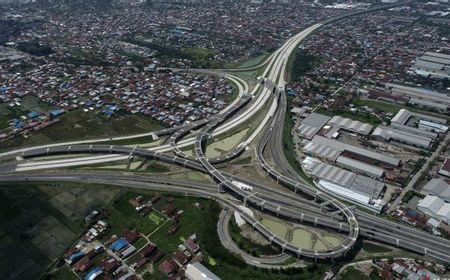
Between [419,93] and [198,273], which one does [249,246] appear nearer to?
[198,273]

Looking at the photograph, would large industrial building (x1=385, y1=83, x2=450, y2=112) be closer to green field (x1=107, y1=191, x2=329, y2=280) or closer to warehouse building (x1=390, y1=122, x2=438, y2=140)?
warehouse building (x1=390, y1=122, x2=438, y2=140)

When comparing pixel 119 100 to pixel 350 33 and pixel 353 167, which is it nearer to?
pixel 353 167

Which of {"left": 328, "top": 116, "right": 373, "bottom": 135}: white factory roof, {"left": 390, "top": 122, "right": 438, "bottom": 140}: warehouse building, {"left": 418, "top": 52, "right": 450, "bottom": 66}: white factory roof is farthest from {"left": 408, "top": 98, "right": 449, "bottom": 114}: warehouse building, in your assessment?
{"left": 418, "top": 52, "right": 450, "bottom": 66}: white factory roof

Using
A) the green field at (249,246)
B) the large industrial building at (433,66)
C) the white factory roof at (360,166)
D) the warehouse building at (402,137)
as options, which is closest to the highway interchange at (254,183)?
the green field at (249,246)

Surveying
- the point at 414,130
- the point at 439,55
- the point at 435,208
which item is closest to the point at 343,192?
the point at 435,208

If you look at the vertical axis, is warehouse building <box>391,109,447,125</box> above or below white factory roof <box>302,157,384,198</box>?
above

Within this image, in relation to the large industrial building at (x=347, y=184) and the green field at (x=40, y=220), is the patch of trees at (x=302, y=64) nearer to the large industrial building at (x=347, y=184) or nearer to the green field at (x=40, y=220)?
the large industrial building at (x=347, y=184)

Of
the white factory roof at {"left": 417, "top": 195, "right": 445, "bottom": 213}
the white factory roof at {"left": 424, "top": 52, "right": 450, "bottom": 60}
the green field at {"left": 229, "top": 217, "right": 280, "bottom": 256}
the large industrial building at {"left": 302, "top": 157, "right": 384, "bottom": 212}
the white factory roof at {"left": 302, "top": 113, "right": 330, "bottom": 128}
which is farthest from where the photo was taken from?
the white factory roof at {"left": 424, "top": 52, "right": 450, "bottom": 60}
